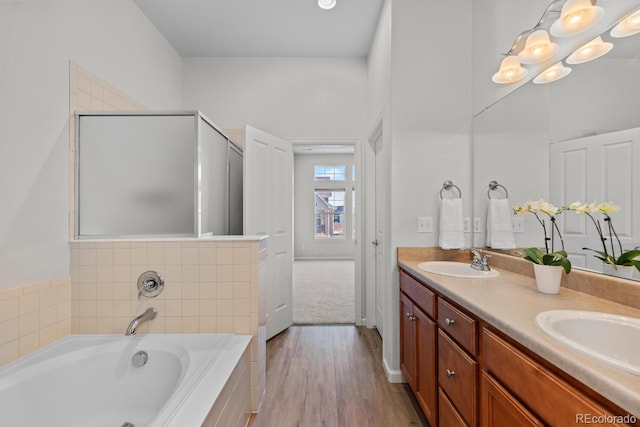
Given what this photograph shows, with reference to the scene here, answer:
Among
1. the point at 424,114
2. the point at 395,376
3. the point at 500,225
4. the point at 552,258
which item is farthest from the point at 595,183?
the point at 395,376

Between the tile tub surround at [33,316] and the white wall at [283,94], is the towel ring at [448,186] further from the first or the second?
the tile tub surround at [33,316]

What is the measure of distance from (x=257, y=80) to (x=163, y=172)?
6.08 feet

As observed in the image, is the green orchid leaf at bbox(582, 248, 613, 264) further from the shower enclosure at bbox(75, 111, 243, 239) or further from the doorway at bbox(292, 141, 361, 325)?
the doorway at bbox(292, 141, 361, 325)

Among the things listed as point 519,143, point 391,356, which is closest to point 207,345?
point 391,356

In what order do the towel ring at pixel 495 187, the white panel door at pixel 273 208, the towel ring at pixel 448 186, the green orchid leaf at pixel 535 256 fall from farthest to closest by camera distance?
the white panel door at pixel 273 208 < the towel ring at pixel 448 186 < the towel ring at pixel 495 187 < the green orchid leaf at pixel 535 256

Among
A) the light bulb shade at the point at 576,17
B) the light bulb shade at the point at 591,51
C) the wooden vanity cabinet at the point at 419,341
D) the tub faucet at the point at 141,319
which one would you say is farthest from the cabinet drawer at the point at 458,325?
the tub faucet at the point at 141,319

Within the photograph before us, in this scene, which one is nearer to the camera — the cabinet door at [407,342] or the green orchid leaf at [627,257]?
the green orchid leaf at [627,257]

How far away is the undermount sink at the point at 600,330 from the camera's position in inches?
34.4

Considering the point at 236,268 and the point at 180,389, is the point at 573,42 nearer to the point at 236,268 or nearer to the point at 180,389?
the point at 236,268

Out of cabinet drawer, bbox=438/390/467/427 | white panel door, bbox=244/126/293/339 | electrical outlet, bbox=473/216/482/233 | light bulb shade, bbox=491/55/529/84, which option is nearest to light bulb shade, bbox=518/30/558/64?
light bulb shade, bbox=491/55/529/84

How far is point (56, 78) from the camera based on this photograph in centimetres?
166

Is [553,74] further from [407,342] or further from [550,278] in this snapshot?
[407,342]

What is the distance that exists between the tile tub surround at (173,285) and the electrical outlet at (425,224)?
118 centimetres

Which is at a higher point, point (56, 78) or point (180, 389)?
point (56, 78)
